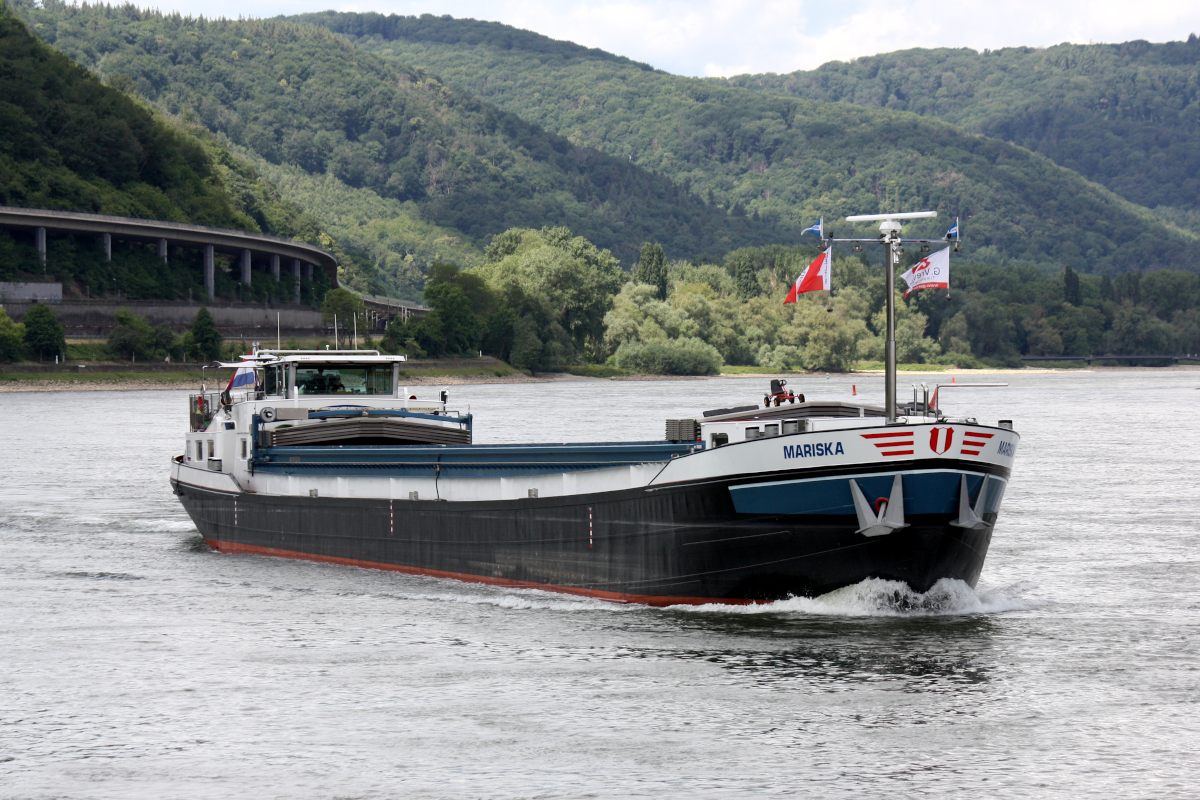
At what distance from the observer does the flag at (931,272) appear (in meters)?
21.0

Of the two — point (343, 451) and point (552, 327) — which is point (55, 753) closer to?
point (343, 451)

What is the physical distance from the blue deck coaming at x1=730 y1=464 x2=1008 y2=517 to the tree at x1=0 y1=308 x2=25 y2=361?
133 m

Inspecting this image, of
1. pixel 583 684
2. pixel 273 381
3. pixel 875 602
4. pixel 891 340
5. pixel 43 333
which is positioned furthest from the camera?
pixel 43 333

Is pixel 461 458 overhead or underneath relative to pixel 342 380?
underneath

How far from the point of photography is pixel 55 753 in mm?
16188

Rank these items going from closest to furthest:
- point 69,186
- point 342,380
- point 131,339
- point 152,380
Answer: point 342,380, point 152,380, point 131,339, point 69,186

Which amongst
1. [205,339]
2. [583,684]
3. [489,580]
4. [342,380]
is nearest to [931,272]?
[583,684]

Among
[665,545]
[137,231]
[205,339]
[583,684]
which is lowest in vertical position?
A: [583,684]

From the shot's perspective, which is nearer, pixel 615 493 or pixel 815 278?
pixel 815 278

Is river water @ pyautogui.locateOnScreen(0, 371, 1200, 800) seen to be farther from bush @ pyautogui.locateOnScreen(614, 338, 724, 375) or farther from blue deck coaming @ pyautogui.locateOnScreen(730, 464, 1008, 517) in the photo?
bush @ pyautogui.locateOnScreen(614, 338, 724, 375)

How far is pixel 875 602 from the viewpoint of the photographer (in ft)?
72.4

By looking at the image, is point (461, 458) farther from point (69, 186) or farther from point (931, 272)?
point (69, 186)

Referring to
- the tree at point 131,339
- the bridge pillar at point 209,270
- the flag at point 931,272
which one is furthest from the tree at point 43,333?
the flag at point 931,272

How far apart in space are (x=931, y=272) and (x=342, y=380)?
1713cm
